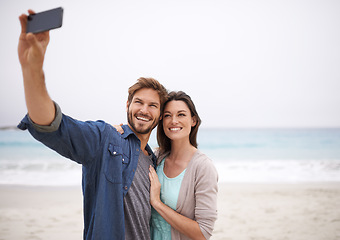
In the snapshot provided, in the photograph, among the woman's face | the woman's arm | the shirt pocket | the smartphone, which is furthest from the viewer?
the woman's face

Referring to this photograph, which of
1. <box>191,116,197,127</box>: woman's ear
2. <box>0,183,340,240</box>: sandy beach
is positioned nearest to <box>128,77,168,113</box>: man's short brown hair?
<box>191,116,197,127</box>: woman's ear

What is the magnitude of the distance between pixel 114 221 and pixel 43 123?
3.10ft

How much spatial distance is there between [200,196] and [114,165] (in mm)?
894

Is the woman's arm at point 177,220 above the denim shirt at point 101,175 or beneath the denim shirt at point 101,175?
beneath

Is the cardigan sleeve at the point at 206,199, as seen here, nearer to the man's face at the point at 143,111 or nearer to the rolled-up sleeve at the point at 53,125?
the man's face at the point at 143,111

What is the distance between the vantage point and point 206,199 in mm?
2285

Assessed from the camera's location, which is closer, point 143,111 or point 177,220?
point 177,220

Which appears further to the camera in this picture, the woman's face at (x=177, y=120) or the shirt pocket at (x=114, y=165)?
the woman's face at (x=177, y=120)

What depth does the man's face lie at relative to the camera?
2.45 metres

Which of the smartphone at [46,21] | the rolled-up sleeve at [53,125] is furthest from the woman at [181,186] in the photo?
the smartphone at [46,21]

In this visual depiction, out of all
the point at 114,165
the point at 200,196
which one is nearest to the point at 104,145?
the point at 114,165

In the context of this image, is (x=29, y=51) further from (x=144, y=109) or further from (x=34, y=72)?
(x=144, y=109)

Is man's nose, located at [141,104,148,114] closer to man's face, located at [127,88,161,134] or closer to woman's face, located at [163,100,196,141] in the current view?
man's face, located at [127,88,161,134]

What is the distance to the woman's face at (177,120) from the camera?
273cm
